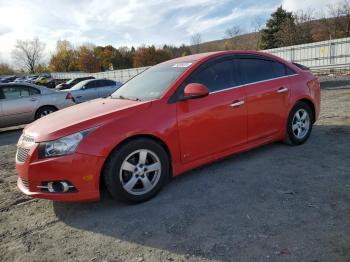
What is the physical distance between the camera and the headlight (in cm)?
331

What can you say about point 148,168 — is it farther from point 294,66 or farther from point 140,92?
point 294,66

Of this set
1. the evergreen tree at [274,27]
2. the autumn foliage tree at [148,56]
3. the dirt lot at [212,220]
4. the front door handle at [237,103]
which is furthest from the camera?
the autumn foliage tree at [148,56]

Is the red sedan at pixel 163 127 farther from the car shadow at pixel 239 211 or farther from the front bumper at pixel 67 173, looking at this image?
the car shadow at pixel 239 211

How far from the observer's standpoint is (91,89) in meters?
13.5

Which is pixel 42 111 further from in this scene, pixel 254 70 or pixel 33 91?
pixel 254 70

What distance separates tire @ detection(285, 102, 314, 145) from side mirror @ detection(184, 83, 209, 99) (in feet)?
6.19

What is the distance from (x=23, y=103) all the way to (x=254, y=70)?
759 cm

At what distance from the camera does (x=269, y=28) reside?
4081 cm

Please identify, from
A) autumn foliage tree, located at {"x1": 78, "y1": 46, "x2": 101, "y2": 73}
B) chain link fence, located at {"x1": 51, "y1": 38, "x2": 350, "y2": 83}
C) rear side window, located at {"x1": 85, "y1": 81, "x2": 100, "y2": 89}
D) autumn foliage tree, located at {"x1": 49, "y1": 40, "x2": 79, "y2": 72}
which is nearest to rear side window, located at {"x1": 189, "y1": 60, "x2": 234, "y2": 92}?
rear side window, located at {"x1": 85, "y1": 81, "x2": 100, "y2": 89}

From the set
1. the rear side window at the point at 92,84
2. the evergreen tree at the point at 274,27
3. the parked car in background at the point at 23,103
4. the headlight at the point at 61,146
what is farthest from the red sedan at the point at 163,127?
the evergreen tree at the point at 274,27

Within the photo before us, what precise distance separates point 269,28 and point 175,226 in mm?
41949

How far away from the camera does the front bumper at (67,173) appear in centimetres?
328

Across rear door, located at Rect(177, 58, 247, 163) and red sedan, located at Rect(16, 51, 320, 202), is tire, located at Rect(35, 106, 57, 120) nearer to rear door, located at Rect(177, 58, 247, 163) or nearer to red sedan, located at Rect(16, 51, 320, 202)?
red sedan, located at Rect(16, 51, 320, 202)

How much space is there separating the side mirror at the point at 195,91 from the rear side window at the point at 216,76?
0.25 metres
